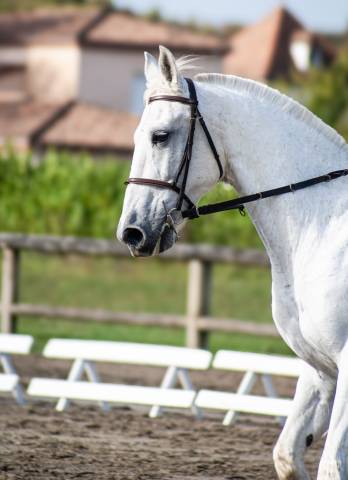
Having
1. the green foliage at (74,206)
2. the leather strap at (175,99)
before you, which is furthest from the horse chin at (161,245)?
the green foliage at (74,206)

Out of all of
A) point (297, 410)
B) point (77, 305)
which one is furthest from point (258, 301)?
point (297, 410)

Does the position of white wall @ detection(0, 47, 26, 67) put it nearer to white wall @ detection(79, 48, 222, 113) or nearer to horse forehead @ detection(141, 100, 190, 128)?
white wall @ detection(79, 48, 222, 113)

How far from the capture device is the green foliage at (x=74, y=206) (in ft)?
65.6

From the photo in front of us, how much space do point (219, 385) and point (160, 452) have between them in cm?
323

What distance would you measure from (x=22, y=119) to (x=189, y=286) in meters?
30.4

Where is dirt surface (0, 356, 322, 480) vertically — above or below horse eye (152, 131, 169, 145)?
below

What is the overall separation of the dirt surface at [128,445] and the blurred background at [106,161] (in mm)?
1420

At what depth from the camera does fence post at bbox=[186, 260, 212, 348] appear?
10922 mm

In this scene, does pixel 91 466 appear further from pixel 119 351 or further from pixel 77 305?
pixel 77 305

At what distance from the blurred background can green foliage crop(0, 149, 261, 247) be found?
0.02 m

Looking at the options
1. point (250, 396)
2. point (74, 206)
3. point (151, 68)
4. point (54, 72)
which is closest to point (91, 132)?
point (54, 72)

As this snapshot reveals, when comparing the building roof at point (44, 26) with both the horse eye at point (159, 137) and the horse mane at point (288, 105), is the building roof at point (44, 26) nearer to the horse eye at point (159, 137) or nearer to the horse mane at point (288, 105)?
the horse mane at point (288, 105)

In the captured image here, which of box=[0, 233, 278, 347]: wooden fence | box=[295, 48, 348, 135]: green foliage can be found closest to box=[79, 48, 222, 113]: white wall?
box=[295, 48, 348, 135]: green foliage

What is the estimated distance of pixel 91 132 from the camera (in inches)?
1554
